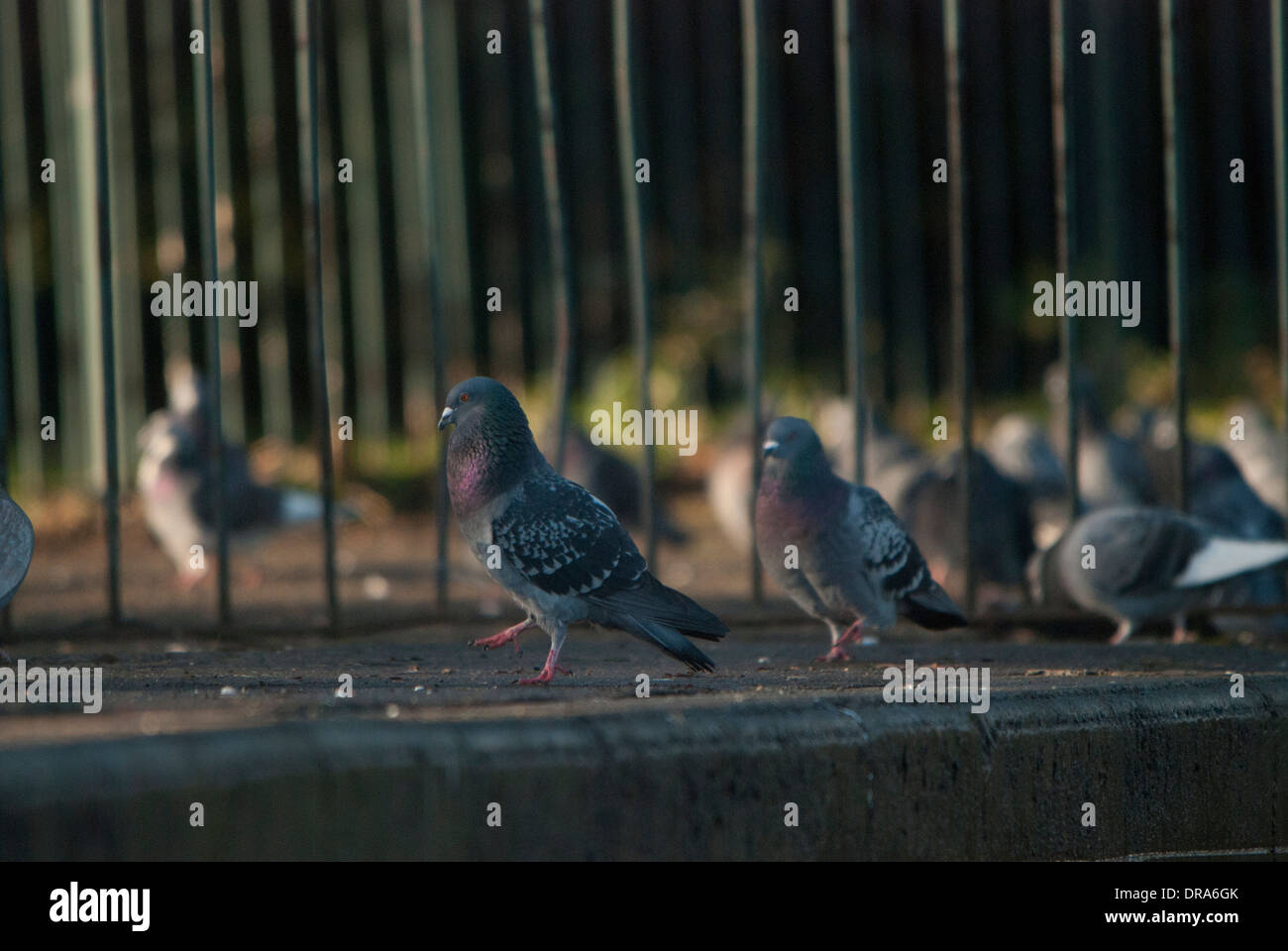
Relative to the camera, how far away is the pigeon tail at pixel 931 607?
4949 millimetres

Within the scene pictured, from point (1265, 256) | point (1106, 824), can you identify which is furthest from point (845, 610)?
point (1265, 256)

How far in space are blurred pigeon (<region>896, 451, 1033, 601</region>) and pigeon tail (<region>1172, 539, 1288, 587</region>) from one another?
149 cm

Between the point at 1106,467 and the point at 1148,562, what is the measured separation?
2.88m

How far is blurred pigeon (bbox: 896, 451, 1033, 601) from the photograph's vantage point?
7.10m

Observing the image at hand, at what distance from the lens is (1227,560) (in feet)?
18.2

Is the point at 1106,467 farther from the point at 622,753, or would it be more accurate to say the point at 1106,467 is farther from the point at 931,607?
the point at 622,753

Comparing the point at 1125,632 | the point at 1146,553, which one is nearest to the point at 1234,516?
the point at 1125,632

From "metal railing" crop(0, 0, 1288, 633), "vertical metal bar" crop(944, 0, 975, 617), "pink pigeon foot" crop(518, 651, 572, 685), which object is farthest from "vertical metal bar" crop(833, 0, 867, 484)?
"pink pigeon foot" crop(518, 651, 572, 685)

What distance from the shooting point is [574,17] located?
43.2 ft

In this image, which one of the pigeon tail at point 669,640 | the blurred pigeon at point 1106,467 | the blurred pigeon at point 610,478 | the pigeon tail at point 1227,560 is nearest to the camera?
the pigeon tail at point 669,640

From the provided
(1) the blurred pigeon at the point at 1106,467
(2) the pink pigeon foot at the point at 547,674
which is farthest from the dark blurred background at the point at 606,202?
(2) the pink pigeon foot at the point at 547,674

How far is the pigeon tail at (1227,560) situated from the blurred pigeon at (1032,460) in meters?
2.90

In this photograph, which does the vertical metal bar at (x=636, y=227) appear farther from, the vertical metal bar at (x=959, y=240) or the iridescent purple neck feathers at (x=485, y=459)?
the vertical metal bar at (x=959, y=240)
